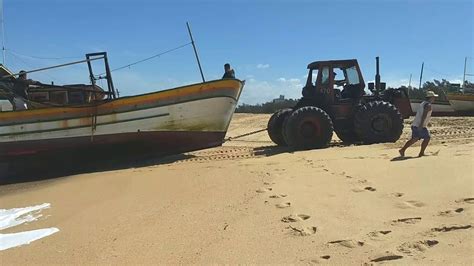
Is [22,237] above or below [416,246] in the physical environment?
above

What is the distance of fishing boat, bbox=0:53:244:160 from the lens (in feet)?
32.8

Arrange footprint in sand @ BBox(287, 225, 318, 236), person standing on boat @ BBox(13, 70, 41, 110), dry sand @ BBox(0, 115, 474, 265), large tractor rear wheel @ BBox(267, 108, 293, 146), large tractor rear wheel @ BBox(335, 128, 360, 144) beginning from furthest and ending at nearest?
1. large tractor rear wheel @ BBox(267, 108, 293, 146)
2. large tractor rear wheel @ BBox(335, 128, 360, 144)
3. person standing on boat @ BBox(13, 70, 41, 110)
4. footprint in sand @ BBox(287, 225, 318, 236)
5. dry sand @ BBox(0, 115, 474, 265)

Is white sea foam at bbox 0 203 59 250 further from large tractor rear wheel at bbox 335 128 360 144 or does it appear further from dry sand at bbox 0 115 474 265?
large tractor rear wheel at bbox 335 128 360 144

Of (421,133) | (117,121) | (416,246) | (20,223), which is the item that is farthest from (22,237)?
(421,133)

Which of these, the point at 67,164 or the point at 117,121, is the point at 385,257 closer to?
the point at 117,121

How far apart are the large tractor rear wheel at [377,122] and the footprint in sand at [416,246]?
7.54 metres

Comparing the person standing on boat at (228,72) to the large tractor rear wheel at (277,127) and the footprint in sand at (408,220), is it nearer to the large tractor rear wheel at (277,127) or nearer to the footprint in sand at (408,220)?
the large tractor rear wheel at (277,127)

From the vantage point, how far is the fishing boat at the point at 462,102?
22297mm

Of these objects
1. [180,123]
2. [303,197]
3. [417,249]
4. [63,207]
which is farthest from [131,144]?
[417,249]

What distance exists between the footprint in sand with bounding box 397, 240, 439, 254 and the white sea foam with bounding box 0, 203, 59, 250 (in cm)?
328

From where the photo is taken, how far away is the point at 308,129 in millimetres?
10703

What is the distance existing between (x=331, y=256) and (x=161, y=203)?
2.58 meters

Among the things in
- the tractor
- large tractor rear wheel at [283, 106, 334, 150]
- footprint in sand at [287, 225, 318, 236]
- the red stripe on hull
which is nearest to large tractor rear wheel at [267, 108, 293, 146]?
the tractor

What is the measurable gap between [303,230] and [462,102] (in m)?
21.1
